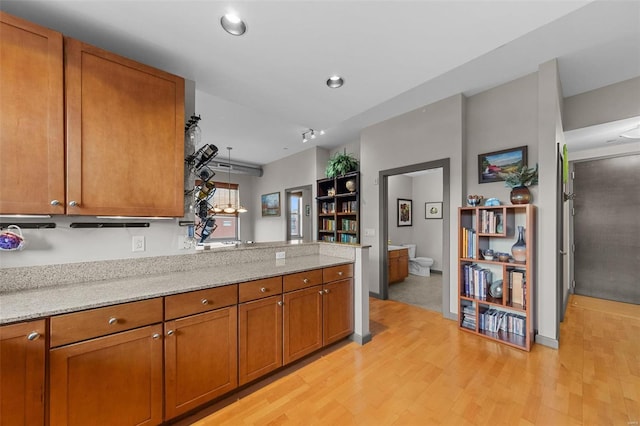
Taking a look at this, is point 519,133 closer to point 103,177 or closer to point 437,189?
point 437,189

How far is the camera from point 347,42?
1.68m

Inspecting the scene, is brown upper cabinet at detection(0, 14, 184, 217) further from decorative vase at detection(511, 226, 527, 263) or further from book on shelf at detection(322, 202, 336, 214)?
book on shelf at detection(322, 202, 336, 214)

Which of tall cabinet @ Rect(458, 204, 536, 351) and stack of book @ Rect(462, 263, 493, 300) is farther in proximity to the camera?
stack of book @ Rect(462, 263, 493, 300)

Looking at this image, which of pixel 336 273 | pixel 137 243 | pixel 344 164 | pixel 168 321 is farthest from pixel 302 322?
pixel 344 164

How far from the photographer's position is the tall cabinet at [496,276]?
8.52 ft

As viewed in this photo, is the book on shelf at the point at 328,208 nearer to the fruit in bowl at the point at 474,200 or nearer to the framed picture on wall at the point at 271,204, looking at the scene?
the framed picture on wall at the point at 271,204

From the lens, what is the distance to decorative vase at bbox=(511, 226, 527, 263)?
262cm

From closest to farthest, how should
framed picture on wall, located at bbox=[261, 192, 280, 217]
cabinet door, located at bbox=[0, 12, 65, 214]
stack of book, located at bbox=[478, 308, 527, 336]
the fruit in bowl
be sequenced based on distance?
cabinet door, located at bbox=[0, 12, 65, 214], stack of book, located at bbox=[478, 308, 527, 336], the fruit in bowl, framed picture on wall, located at bbox=[261, 192, 280, 217]

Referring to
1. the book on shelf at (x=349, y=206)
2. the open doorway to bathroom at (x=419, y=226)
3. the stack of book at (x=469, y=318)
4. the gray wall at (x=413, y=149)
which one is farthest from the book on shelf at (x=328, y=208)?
the stack of book at (x=469, y=318)

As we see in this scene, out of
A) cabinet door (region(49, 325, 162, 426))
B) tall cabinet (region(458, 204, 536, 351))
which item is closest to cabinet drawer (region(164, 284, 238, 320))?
cabinet door (region(49, 325, 162, 426))

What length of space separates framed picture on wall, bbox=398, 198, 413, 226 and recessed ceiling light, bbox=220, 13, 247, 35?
17.5 feet

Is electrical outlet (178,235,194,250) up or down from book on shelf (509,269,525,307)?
up

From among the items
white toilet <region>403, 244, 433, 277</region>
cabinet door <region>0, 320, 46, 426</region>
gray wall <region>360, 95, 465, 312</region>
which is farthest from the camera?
white toilet <region>403, 244, 433, 277</region>

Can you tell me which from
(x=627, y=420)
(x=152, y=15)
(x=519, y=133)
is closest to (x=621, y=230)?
(x=519, y=133)
